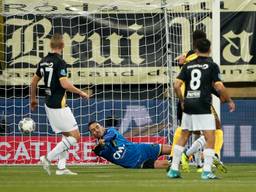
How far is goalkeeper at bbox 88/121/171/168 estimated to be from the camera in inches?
604

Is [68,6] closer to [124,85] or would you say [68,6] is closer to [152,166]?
[124,85]

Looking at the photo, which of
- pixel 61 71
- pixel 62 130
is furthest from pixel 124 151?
pixel 61 71

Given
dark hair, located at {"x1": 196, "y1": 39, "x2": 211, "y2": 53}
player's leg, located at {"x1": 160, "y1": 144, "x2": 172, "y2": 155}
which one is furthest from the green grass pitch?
player's leg, located at {"x1": 160, "y1": 144, "x2": 172, "y2": 155}

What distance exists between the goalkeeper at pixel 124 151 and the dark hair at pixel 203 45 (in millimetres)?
3747

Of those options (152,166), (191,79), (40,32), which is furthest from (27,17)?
(191,79)

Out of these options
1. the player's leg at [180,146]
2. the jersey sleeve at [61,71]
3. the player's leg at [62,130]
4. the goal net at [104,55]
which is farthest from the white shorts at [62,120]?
the goal net at [104,55]

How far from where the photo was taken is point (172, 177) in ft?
39.5

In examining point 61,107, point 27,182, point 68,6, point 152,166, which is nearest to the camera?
point 27,182

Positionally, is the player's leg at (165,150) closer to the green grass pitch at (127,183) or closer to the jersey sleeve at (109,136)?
the jersey sleeve at (109,136)

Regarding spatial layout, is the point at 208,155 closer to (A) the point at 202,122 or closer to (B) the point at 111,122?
(A) the point at 202,122

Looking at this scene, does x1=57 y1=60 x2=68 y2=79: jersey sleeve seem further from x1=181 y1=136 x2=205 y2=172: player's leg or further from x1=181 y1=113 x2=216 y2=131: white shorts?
x1=181 y1=113 x2=216 y2=131: white shorts

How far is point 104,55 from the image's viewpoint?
1948cm

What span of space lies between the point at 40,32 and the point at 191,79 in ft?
26.2

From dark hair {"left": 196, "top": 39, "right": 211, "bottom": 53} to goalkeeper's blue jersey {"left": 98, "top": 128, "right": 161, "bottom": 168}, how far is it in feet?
12.9
